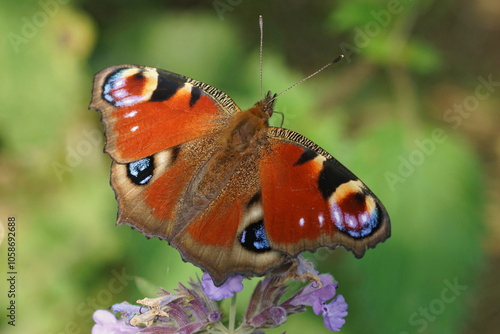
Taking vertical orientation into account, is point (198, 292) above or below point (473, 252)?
above

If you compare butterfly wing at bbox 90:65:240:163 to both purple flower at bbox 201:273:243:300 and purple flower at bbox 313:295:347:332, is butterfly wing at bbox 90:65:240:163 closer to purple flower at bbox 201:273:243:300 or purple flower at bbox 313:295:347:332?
purple flower at bbox 201:273:243:300

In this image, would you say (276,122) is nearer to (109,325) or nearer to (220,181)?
(220,181)

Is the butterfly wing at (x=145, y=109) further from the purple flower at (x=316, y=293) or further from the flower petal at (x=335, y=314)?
the flower petal at (x=335, y=314)

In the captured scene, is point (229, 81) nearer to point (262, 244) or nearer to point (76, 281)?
point (76, 281)

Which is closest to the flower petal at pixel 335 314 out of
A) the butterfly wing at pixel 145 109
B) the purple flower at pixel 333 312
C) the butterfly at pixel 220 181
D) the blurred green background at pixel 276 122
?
the purple flower at pixel 333 312

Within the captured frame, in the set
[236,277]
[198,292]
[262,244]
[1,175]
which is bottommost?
[1,175]

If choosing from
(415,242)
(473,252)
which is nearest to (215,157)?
(415,242)

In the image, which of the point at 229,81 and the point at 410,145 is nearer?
the point at 410,145
